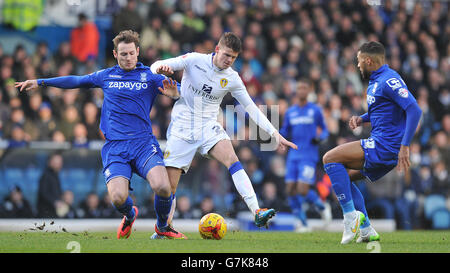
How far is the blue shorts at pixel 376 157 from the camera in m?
7.48

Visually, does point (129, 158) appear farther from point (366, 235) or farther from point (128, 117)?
point (366, 235)

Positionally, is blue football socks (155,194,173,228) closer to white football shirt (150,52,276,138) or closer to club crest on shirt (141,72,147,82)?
white football shirt (150,52,276,138)

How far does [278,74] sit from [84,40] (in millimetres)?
4485

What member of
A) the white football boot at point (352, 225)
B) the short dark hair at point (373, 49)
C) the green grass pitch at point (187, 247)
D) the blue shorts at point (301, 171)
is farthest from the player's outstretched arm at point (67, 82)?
the blue shorts at point (301, 171)

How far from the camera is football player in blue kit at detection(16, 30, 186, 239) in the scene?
7.58 meters

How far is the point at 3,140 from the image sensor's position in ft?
39.2

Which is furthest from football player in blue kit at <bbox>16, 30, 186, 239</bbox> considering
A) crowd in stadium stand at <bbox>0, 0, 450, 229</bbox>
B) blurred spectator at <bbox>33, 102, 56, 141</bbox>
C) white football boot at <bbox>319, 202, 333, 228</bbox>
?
white football boot at <bbox>319, 202, 333, 228</bbox>

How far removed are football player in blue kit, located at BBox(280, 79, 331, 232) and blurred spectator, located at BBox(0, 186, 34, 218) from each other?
4.52 metres

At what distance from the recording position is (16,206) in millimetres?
11266

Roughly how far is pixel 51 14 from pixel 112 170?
8.81 metres

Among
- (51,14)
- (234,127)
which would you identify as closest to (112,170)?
(234,127)

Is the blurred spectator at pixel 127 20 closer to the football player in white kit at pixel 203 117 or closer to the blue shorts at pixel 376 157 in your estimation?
the football player in white kit at pixel 203 117

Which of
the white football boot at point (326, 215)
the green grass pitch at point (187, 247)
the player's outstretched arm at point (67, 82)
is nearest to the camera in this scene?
the green grass pitch at point (187, 247)

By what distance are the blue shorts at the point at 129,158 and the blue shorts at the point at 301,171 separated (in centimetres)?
493
